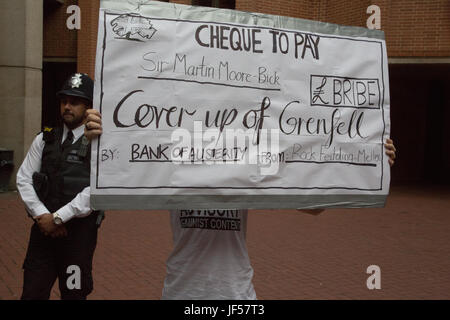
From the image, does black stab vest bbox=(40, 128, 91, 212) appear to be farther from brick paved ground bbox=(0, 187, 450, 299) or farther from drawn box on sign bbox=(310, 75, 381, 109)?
brick paved ground bbox=(0, 187, 450, 299)

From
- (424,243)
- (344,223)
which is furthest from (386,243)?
(344,223)

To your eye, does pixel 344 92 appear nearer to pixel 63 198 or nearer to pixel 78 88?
pixel 78 88

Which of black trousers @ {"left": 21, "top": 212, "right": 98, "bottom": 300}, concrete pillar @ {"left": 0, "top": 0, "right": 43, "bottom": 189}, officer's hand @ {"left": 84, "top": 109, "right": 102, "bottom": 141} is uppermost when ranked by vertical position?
concrete pillar @ {"left": 0, "top": 0, "right": 43, "bottom": 189}

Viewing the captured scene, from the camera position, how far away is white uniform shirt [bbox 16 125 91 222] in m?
3.07

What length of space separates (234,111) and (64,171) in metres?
1.22

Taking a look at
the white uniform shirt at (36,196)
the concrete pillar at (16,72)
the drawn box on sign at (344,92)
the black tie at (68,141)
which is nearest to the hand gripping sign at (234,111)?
the drawn box on sign at (344,92)

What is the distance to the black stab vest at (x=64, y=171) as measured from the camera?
315 cm

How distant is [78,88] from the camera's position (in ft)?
10.1

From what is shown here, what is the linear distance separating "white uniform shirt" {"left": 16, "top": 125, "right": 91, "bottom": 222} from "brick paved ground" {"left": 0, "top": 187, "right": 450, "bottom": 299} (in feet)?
6.60

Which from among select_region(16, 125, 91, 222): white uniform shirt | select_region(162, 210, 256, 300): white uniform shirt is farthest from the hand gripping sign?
select_region(16, 125, 91, 222): white uniform shirt

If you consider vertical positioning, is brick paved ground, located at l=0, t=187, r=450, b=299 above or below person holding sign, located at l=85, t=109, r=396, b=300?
below

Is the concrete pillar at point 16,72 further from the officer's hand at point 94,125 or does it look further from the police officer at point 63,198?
the officer's hand at point 94,125

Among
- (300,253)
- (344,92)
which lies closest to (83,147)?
(344,92)

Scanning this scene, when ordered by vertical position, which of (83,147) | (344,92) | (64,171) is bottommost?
(64,171)
